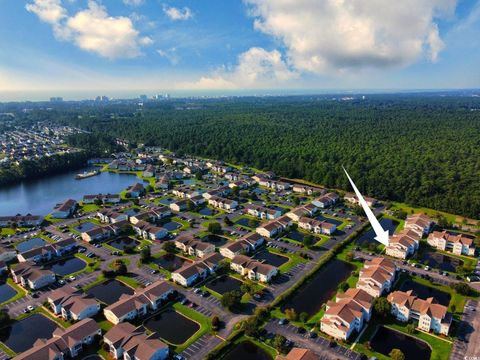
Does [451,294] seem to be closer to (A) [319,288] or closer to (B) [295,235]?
(A) [319,288]

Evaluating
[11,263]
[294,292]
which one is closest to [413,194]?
[294,292]

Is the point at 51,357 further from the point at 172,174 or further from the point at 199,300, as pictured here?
the point at 172,174

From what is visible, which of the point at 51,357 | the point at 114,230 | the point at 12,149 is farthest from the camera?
the point at 12,149

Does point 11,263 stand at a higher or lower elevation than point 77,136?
lower

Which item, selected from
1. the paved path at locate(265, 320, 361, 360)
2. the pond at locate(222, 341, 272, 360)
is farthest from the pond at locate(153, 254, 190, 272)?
the paved path at locate(265, 320, 361, 360)

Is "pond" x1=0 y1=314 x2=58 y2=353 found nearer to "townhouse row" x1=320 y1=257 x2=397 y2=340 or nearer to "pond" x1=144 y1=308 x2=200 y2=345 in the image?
"pond" x1=144 y1=308 x2=200 y2=345

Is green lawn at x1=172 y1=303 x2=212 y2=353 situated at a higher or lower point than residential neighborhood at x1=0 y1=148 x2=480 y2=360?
lower
